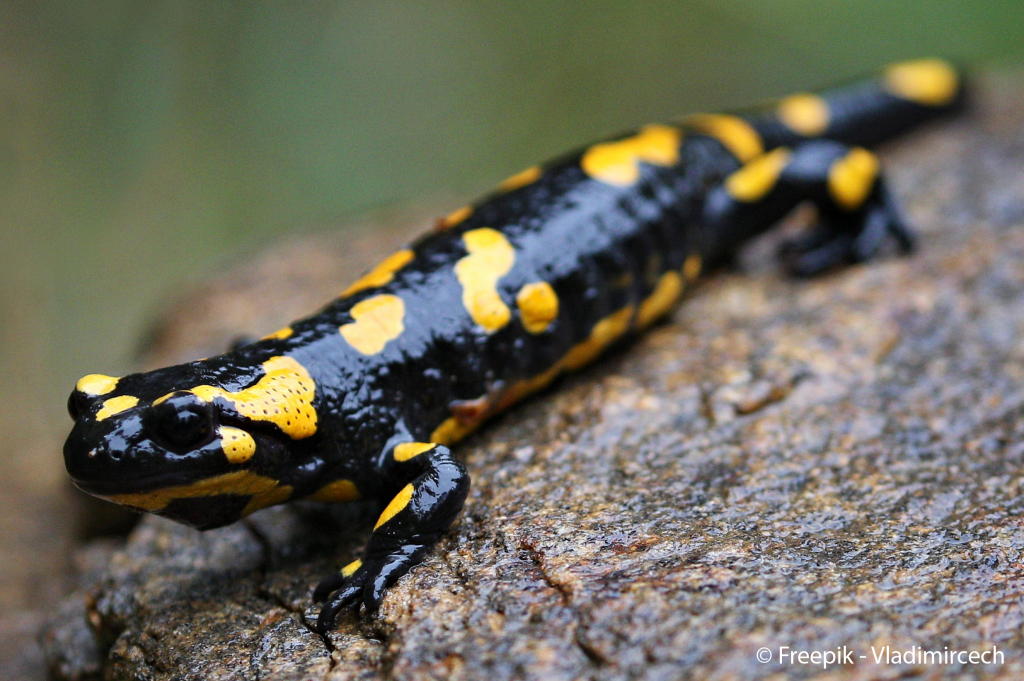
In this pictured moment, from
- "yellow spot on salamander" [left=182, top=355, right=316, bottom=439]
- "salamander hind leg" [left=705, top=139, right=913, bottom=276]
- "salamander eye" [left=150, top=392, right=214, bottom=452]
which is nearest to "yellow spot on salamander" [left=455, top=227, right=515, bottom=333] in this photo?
"yellow spot on salamander" [left=182, top=355, right=316, bottom=439]

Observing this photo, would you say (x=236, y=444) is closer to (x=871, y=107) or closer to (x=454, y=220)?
(x=454, y=220)

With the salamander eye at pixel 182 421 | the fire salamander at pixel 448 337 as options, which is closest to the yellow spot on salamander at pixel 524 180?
the fire salamander at pixel 448 337

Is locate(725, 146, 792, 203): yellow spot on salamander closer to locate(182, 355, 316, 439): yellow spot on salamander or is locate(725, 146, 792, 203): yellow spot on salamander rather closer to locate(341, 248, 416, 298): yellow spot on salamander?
locate(341, 248, 416, 298): yellow spot on salamander

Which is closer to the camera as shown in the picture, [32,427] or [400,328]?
[400,328]

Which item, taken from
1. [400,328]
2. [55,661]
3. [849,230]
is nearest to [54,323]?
[55,661]

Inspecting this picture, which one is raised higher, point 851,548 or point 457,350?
point 457,350

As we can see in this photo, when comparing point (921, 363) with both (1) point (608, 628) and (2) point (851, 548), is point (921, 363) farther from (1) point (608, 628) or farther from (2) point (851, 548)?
(1) point (608, 628)

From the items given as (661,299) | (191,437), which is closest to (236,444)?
(191,437)

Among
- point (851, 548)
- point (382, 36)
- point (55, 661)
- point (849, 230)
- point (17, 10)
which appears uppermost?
point (17, 10)
